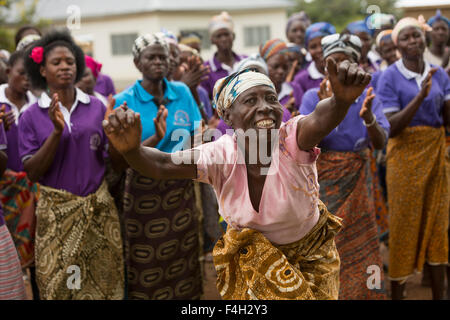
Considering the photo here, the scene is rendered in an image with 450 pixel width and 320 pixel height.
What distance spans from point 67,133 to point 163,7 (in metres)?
21.4

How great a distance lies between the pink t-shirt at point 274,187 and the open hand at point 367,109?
1369 millimetres

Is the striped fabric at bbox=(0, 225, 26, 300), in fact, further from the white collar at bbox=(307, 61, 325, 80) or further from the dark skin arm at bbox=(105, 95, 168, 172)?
the white collar at bbox=(307, 61, 325, 80)

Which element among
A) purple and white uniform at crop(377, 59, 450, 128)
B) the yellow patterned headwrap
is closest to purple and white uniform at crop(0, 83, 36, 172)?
the yellow patterned headwrap

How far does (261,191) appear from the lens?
2.87 meters

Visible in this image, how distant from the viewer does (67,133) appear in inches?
162

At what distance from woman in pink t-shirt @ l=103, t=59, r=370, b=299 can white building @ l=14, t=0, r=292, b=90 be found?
2252 cm

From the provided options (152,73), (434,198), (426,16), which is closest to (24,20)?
(426,16)

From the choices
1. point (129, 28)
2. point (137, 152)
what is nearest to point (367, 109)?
point (137, 152)

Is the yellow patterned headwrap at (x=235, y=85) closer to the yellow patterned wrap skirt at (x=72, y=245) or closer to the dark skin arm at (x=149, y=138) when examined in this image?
the dark skin arm at (x=149, y=138)

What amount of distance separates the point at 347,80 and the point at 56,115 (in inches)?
90.7

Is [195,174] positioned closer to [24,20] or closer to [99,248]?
[99,248]

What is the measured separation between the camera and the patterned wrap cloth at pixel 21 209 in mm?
4691

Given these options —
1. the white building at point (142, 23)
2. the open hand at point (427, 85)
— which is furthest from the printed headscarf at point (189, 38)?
the white building at point (142, 23)

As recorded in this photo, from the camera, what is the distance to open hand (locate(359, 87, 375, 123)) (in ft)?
13.0
